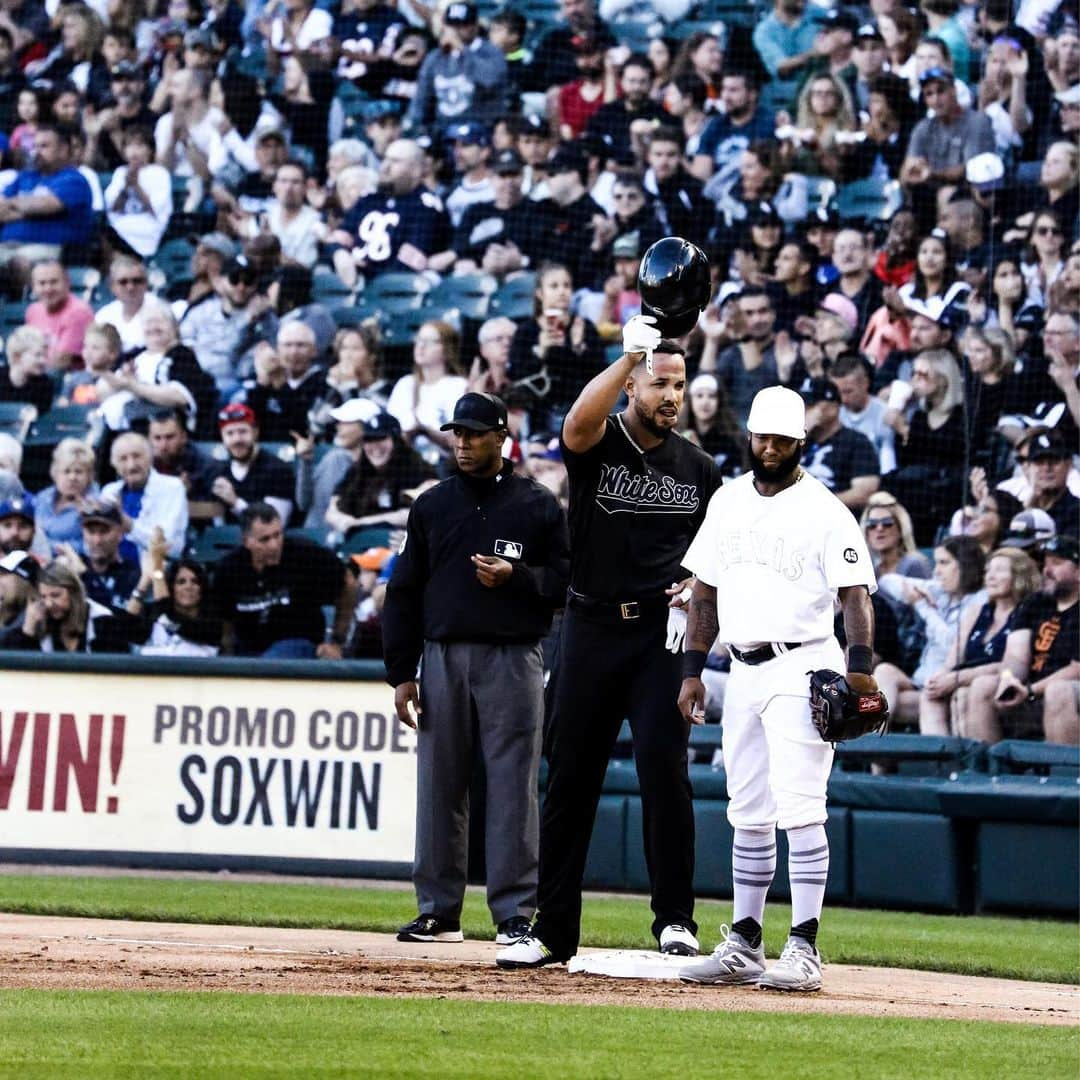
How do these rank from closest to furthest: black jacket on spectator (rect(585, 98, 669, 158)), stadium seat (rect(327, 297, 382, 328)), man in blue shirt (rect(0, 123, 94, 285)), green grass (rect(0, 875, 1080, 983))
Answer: green grass (rect(0, 875, 1080, 983)) < stadium seat (rect(327, 297, 382, 328)) < black jacket on spectator (rect(585, 98, 669, 158)) < man in blue shirt (rect(0, 123, 94, 285))

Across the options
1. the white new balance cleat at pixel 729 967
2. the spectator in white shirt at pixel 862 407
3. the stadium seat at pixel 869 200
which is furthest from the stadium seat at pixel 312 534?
the white new balance cleat at pixel 729 967

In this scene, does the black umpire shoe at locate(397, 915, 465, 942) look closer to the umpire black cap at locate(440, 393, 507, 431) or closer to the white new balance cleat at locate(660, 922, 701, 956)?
the white new balance cleat at locate(660, 922, 701, 956)

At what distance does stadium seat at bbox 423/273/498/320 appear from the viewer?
47.8 ft

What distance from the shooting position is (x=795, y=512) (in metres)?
6.09

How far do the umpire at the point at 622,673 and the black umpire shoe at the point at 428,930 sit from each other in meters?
0.91

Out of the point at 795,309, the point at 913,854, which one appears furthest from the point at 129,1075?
the point at 795,309

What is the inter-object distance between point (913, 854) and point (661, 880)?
4118 millimetres

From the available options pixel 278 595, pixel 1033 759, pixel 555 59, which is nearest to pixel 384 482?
pixel 278 595

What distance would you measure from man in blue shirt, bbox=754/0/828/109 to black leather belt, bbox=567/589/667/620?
9255 millimetres

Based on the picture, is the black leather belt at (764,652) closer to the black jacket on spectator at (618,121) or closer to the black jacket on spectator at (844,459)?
the black jacket on spectator at (844,459)

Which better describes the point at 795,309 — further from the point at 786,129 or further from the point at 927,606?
the point at 927,606

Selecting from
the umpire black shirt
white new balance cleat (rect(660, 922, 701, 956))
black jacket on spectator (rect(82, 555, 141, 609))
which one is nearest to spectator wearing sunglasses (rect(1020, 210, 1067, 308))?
black jacket on spectator (rect(82, 555, 141, 609))

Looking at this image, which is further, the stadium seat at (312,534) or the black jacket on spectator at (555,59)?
the black jacket on spectator at (555,59)

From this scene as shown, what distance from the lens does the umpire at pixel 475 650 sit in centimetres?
708
